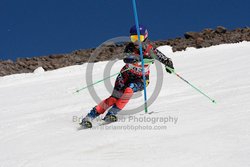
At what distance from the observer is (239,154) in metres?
3.62

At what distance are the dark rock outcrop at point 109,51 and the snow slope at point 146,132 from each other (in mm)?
10829

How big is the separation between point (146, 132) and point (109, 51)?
18.3m

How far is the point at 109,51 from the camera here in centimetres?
2289

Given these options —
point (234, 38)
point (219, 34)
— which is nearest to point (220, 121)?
point (234, 38)

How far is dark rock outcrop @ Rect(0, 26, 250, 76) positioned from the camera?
21.1 metres

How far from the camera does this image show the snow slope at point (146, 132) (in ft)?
12.6

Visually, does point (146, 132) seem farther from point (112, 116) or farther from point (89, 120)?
point (89, 120)

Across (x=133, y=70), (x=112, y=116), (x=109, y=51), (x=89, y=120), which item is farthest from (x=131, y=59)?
(x=109, y=51)

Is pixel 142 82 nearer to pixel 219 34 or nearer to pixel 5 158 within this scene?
pixel 5 158

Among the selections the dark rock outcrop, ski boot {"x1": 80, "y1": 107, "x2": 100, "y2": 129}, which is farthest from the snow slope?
the dark rock outcrop

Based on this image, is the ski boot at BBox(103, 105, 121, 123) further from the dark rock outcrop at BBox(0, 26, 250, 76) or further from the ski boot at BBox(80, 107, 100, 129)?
the dark rock outcrop at BBox(0, 26, 250, 76)

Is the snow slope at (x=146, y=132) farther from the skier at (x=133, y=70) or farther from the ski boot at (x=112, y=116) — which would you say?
the skier at (x=133, y=70)

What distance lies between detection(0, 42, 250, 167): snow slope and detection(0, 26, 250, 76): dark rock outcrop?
35.5 feet

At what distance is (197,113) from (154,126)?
0.78 meters
